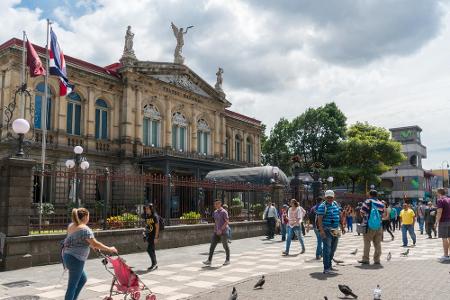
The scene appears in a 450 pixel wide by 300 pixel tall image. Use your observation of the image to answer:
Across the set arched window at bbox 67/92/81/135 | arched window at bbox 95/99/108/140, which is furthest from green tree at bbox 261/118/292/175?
arched window at bbox 67/92/81/135

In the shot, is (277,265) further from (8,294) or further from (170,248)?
(8,294)

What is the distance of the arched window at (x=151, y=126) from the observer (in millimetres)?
27922

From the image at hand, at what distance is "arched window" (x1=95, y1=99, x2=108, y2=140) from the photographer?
84.0 ft

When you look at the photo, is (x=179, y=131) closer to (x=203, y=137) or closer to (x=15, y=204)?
(x=203, y=137)

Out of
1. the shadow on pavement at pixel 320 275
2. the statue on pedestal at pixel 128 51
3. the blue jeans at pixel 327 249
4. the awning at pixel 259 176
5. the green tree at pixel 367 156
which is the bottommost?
the shadow on pavement at pixel 320 275

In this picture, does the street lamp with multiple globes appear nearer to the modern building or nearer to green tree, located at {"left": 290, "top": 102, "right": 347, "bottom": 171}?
green tree, located at {"left": 290, "top": 102, "right": 347, "bottom": 171}

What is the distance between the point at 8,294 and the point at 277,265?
6.35 metres

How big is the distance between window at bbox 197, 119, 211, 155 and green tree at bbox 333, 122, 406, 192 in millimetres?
15474

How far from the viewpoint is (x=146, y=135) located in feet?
91.8

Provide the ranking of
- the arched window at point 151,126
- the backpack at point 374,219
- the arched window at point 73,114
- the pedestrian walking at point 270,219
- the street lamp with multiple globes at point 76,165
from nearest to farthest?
1. the backpack at point 374,219
2. the street lamp with multiple globes at point 76,165
3. the pedestrian walking at point 270,219
4. the arched window at point 73,114
5. the arched window at point 151,126

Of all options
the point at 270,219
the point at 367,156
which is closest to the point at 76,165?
the point at 270,219

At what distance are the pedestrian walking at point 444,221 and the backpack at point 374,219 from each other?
228cm

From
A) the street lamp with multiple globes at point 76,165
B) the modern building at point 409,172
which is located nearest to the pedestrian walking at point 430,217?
the street lamp with multiple globes at point 76,165

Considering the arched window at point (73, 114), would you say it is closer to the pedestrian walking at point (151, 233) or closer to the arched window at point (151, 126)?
the arched window at point (151, 126)
